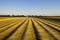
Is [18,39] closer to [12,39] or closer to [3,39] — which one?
[12,39]

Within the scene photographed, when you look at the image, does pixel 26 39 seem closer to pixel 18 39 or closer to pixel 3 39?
pixel 18 39

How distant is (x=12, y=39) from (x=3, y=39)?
56 centimetres

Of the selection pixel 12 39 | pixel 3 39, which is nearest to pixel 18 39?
pixel 12 39

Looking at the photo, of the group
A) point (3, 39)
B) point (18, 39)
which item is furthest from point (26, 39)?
point (3, 39)

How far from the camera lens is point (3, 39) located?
7.64m

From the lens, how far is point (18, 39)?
758cm

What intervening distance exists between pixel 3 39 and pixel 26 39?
4.57 feet

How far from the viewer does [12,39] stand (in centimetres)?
755

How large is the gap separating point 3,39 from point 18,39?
91 centimetres

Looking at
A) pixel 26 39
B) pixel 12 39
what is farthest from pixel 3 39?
pixel 26 39

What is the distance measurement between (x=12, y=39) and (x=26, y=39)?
83cm

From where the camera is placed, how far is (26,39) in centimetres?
757

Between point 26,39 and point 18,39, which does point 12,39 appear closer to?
point 18,39
